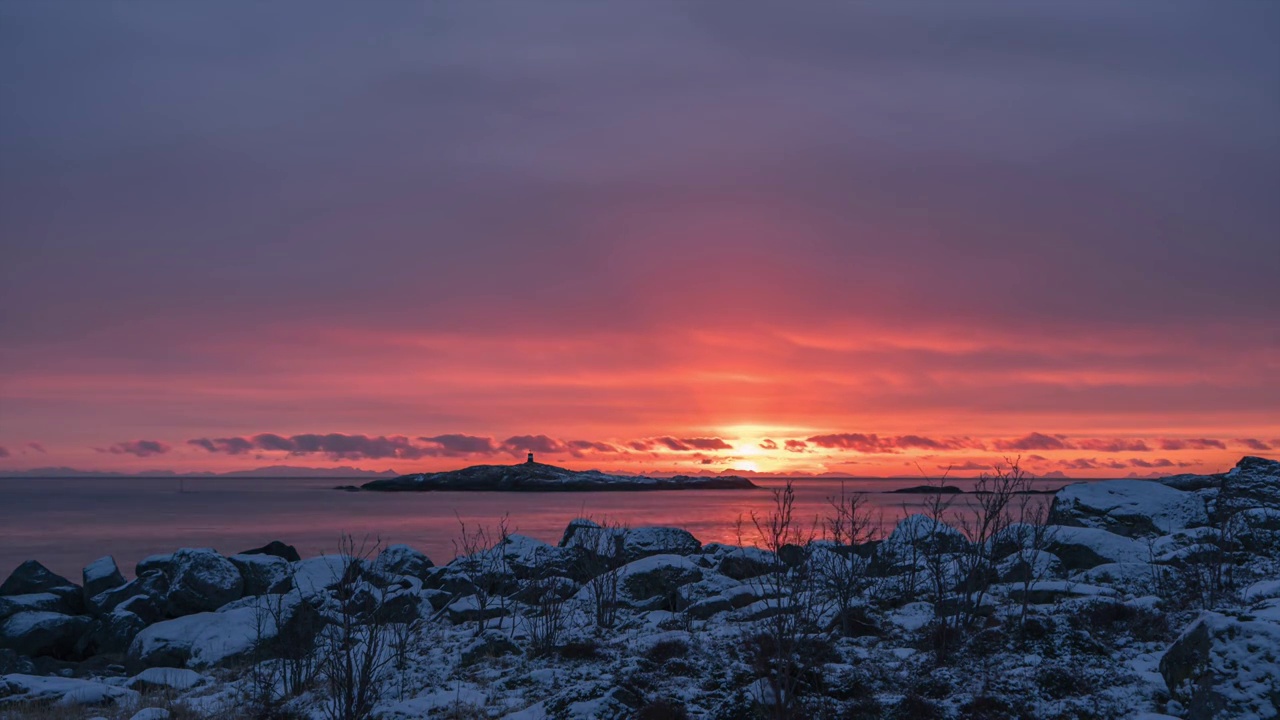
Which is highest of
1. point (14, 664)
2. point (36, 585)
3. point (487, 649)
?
point (487, 649)

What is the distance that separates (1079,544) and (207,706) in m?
17.0

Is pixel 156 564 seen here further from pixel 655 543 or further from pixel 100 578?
pixel 655 543

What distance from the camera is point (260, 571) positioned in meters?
26.5

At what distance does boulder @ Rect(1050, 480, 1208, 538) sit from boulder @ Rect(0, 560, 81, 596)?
89.5ft

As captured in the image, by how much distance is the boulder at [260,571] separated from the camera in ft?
84.5

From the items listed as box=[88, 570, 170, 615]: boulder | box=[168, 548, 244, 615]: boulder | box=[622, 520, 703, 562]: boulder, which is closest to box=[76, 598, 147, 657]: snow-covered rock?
box=[168, 548, 244, 615]: boulder

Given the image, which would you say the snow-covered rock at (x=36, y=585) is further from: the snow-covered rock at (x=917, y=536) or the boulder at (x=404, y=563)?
the snow-covered rock at (x=917, y=536)

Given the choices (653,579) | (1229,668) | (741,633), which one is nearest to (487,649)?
(741,633)

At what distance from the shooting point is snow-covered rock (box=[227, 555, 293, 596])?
84.5 ft

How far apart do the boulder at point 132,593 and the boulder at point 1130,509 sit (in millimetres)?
23648

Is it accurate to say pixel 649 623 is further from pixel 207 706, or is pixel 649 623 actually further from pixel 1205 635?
pixel 1205 635

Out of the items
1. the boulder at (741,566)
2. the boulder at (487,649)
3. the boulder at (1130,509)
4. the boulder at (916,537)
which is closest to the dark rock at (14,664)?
the boulder at (487,649)

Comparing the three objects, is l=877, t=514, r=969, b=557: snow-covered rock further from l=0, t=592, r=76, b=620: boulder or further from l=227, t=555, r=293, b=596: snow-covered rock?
l=0, t=592, r=76, b=620: boulder

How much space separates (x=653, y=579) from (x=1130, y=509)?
13799 mm
